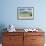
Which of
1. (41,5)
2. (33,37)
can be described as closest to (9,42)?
(33,37)

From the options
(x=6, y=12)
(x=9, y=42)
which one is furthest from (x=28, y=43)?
(x=6, y=12)

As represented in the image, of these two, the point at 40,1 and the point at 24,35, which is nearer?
the point at 24,35

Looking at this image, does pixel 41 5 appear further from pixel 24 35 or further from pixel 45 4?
pixel 24 35

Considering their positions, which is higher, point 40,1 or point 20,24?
point 40,1

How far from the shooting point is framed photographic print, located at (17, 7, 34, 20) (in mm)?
4363

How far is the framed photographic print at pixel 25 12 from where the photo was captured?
4.36 meters

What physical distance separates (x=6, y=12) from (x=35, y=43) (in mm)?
1475

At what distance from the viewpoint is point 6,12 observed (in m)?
4.39

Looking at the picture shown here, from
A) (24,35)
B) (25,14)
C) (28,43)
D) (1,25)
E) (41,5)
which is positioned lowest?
(28,43)

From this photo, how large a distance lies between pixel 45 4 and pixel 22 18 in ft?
3.07

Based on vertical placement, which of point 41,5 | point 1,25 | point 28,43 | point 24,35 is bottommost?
point 28,43

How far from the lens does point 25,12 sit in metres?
4.38

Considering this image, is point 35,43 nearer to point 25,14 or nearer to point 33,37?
point 33,37

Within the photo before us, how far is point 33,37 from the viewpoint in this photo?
3848 mm
